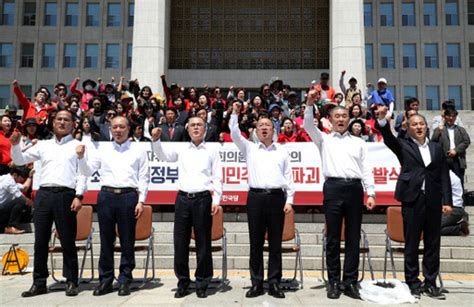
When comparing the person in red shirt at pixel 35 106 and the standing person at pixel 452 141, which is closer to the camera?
the standing person at pixel 452 141

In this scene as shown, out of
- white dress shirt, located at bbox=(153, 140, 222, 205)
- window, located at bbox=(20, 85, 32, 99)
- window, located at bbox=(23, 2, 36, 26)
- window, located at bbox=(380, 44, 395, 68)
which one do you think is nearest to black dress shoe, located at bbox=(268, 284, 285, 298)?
white dress shirt, located at bbox=(153, 140, 222, 205)

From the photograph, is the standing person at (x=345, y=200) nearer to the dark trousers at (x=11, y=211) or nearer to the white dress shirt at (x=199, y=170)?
the white dress shirt at (x=199, y=170)

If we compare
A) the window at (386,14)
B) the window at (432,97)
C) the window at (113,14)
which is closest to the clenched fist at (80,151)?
the window at (113,14)

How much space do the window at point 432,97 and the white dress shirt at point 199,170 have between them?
104 feet

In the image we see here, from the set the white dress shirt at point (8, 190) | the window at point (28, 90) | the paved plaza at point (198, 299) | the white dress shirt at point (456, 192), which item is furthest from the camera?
the window at point (28, 90)

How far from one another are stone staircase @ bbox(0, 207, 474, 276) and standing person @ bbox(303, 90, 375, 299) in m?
2.00

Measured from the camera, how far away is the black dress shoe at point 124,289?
6035mm

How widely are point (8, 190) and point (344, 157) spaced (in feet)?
22.3

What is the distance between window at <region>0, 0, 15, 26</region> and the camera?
34.9 metres

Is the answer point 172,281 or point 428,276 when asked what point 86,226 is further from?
point 428,276

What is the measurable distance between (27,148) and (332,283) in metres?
4.69

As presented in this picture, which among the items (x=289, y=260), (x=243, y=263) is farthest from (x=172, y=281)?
(x=289, y=260)

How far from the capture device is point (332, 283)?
19.6ft

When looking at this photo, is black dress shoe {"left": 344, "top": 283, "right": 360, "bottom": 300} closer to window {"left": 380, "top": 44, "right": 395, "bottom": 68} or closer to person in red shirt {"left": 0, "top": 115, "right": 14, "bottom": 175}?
person in red shirt {"left": 0, "top": 115, "right": 14, "bottom": 175}
